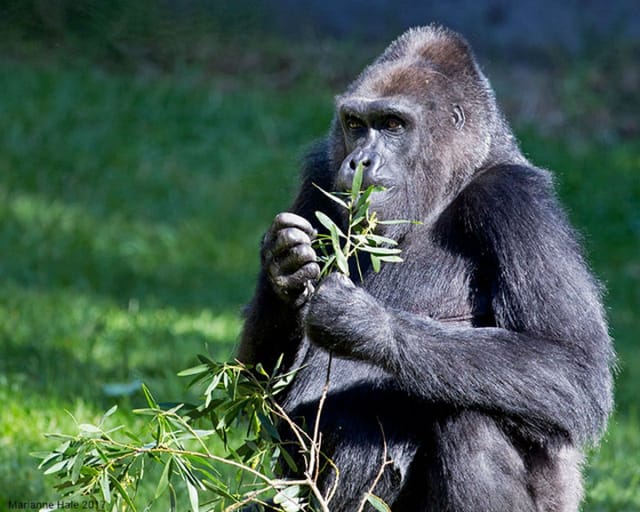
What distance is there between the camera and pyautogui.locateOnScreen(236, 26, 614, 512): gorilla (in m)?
4.15

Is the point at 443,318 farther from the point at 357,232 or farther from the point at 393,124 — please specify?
the point at 393,124

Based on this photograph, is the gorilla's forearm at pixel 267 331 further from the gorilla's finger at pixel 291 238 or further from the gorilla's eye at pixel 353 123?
the gorilla's eye at pixel 353 123

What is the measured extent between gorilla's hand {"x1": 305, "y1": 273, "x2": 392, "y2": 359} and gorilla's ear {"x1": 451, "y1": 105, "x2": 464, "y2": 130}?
1.01m

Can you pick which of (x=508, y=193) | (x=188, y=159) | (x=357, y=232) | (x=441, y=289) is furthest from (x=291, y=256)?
(x=188, y=159)

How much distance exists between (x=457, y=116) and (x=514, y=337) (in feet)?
3.38

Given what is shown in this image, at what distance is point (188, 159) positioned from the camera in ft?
35.9

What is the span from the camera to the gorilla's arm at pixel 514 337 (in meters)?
4.07

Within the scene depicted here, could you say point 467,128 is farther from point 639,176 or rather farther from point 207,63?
point 207,63

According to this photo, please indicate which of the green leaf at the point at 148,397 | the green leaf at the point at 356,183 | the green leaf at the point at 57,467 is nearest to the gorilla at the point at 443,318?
the green leaf at the point at 356,183

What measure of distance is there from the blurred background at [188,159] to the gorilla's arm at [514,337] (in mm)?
1491

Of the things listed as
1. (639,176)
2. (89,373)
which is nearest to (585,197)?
(639,176)

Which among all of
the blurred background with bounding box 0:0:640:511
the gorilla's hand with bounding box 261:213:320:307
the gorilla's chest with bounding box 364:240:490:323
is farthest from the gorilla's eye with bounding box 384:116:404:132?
the blurred background with bounding box 0:0:640:511

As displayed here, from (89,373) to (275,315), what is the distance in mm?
2274

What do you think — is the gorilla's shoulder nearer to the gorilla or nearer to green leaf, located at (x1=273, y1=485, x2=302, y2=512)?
the gorilla
